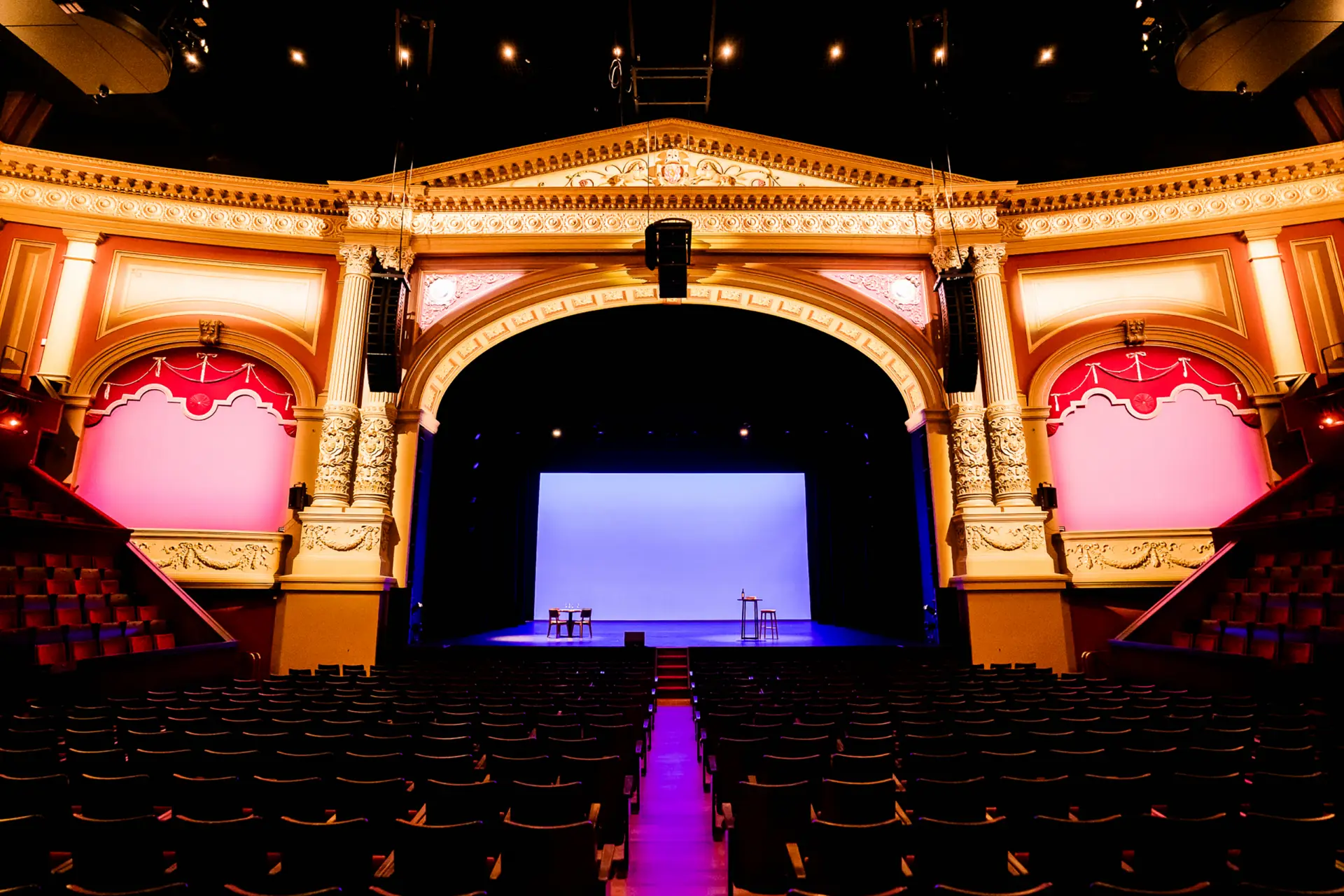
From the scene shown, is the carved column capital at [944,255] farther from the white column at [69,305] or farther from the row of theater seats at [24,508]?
the white column at [69,305]

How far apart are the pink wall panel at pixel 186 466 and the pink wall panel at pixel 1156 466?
10650 mm

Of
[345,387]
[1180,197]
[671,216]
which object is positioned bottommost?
[345,387]

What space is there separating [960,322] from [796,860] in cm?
666

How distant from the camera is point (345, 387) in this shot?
29.1ft

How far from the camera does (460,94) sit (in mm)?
9656

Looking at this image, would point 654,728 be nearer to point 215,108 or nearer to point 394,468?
point 394,468

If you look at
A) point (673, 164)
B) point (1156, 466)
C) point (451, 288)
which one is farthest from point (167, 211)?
point (1156, 466)

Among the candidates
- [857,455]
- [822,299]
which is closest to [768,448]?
[857,455]

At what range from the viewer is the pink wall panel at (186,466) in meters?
8.55

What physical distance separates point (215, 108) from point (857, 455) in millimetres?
11443

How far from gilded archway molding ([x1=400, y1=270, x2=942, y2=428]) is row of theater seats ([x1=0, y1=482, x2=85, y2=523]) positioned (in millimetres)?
4086

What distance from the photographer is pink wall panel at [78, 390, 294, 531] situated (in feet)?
28.1

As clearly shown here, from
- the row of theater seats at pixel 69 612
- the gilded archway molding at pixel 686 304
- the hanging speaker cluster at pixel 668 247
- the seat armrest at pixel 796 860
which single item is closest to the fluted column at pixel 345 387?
the gilded archway molding at pixel 686 304

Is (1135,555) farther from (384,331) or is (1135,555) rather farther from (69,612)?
(69,612)
